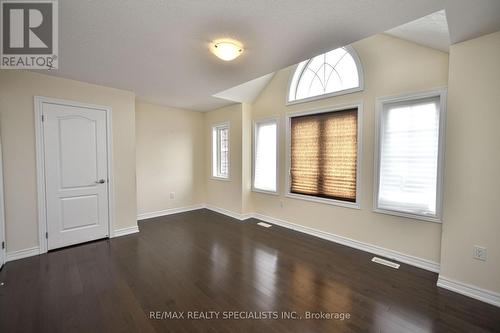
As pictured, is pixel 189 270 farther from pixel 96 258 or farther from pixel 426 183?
pixel 426 183

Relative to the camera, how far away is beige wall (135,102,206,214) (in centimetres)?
470

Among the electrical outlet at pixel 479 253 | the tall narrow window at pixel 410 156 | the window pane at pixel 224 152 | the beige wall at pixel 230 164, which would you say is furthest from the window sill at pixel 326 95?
the electrical outlet at pixel 479 253

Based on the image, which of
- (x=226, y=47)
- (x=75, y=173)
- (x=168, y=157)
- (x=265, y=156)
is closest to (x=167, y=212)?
(x=168, y=157)

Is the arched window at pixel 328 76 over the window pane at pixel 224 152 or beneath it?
over

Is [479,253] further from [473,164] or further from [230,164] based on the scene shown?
[230,164]

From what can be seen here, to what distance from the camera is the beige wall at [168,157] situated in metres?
4.70

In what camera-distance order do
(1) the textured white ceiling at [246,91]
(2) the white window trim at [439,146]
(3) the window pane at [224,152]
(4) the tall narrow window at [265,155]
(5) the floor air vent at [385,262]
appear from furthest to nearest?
(3) the window pane at [224,152]
(4) the tall narrow window at [265,155]
(1) the textured white ceiling at [246,91]
(5) the floor air vent at [385,262]
(2) the white window trim at [439,146]

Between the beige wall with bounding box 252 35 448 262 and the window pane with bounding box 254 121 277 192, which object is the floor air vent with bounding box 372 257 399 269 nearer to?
the beige wall with bounding box 252 35 448 262

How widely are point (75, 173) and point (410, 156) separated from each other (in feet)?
15.6

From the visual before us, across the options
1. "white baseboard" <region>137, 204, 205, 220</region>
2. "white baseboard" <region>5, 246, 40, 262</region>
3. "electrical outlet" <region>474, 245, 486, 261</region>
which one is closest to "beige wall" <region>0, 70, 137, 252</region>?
"white baseboard" <region>5, 246, 40, 262</region>

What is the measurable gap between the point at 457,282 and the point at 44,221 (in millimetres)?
5128

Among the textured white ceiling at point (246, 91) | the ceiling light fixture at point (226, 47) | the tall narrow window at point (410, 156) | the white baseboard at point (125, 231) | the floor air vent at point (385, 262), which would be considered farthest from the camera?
the textured white ceiling at point (246, 91)

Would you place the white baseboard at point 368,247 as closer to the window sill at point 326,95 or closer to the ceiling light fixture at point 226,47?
the window sill at point 326,95

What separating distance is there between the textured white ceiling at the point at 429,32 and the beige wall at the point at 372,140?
0.42 feet
